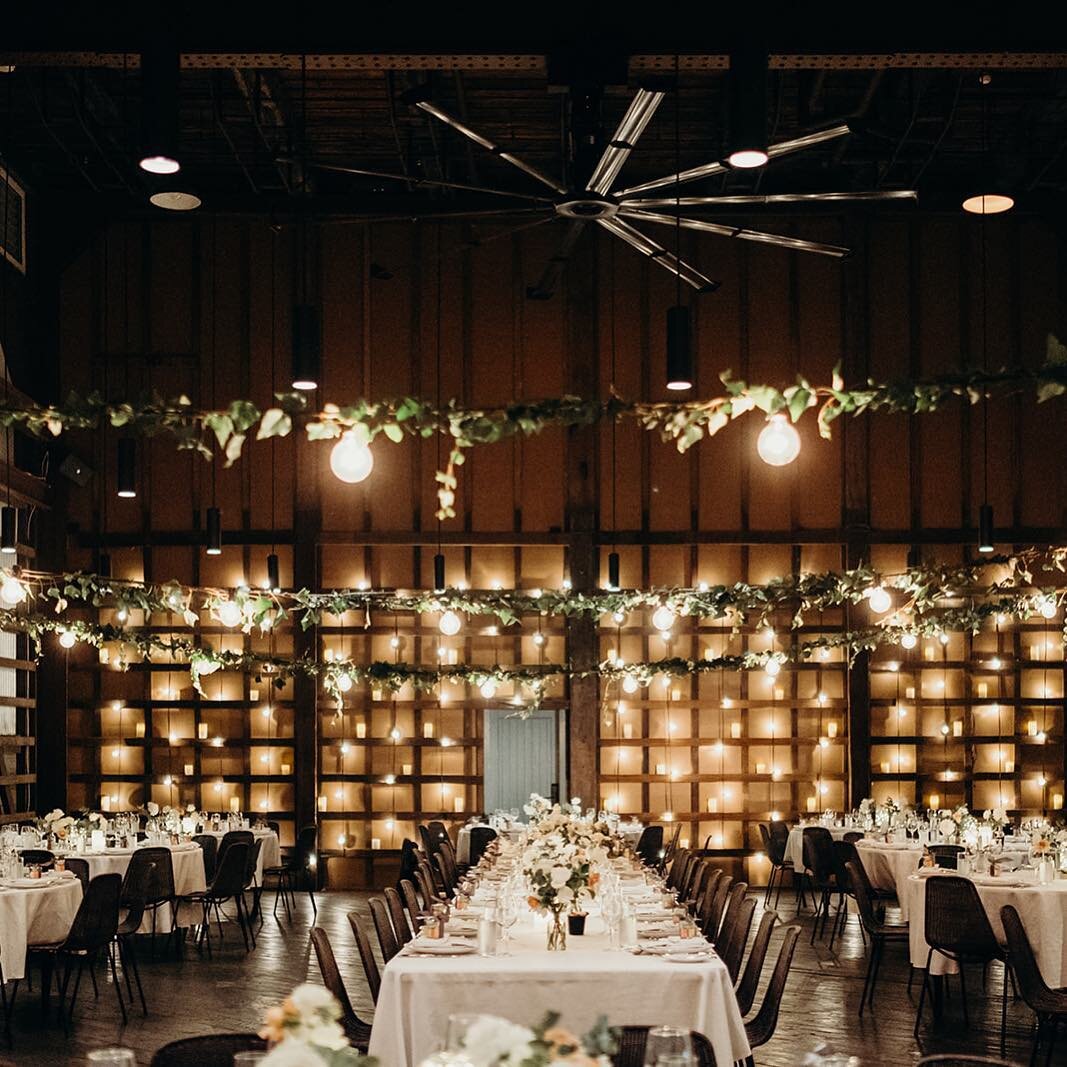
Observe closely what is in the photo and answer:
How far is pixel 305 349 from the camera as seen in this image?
5.84m

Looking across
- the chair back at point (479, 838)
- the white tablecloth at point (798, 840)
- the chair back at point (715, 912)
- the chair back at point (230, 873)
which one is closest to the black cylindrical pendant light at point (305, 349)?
the chair back at point (715, 912)

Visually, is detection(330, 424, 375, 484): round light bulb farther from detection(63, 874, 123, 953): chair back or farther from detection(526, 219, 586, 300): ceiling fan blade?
detection(63, 874, 123, 953): chair back

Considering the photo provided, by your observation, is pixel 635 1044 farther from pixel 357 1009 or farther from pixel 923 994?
pixel 357 1009

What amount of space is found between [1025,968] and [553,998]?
90.9 inches

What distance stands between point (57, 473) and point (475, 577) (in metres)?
4.52

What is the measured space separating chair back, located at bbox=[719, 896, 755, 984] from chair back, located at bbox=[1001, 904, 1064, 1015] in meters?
1.12

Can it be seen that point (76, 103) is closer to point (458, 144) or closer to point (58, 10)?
point (458, 144)

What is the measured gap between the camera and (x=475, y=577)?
48.8ft

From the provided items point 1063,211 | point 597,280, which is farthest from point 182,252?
point 1063,211

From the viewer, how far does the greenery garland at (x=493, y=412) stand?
14.3 ft

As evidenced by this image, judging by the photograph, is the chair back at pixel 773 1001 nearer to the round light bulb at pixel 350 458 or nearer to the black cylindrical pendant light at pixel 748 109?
the round light bulb at pixel 350 458

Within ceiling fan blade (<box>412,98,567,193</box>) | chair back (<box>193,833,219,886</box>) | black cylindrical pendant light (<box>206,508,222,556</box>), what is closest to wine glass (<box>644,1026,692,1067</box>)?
ceiling fan blade (<box>412,98,567,193</box>)

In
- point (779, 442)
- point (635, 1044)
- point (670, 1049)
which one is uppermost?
point (779, 442)

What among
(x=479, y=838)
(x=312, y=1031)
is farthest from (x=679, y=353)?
(x=479, y=838)
